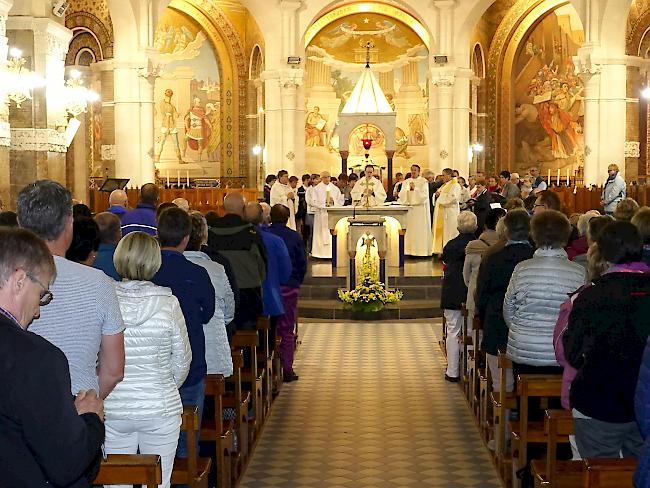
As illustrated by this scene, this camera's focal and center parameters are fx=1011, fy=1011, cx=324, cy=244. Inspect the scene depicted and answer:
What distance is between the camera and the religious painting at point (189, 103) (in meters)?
30.3

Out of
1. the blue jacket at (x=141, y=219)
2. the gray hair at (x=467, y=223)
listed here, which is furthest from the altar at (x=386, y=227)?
the blue jacket at (x=141, y=219)

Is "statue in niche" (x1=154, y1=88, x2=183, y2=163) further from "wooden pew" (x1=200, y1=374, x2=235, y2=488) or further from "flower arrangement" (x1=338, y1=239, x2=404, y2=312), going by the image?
"wooden pew" (x1=200, y1=374, x2=235, y2=488)

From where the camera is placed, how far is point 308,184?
838 inches

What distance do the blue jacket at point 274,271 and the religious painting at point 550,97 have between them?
21.0m

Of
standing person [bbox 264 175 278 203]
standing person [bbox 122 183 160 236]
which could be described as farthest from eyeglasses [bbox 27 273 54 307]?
standing person [bbox 264 175 278 203]

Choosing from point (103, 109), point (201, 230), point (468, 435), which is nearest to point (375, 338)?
point (468, 435)

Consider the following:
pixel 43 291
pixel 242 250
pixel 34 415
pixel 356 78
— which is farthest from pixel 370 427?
pixel 356 78

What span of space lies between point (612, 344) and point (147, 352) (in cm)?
224

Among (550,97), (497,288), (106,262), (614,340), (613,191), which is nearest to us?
(614,340)

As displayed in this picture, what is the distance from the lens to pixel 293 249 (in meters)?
10.5

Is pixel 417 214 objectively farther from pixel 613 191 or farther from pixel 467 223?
pixel 467 223

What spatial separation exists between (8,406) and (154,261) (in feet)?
7.32

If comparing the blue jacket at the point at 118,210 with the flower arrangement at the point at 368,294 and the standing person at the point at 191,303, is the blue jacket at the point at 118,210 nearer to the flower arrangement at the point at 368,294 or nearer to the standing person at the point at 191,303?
the standing person at the point at 191,303

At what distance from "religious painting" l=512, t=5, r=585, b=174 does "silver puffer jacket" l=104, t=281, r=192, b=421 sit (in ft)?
83.8
